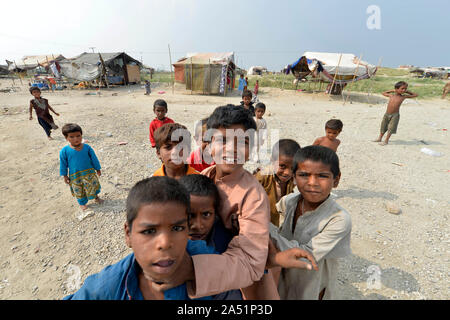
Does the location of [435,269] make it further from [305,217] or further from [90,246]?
[90,246]

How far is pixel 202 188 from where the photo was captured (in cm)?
121

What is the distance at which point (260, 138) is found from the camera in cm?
508

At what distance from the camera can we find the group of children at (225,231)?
86 centimetres

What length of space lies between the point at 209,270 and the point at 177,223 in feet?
0.76

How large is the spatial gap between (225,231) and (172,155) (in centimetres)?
94

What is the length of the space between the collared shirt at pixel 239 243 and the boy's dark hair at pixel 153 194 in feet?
0.89

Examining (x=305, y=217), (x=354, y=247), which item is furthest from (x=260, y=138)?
(x=305, y=217)

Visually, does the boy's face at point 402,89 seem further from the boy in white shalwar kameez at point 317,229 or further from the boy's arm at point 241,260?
the boy's arm at point 241,260

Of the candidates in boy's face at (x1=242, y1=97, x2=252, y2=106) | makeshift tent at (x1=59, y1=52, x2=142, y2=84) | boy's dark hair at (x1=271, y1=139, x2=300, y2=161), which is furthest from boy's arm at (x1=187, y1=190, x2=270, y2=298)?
makeshift tent at (x1=59, y1=52, x2=142, y2=84)

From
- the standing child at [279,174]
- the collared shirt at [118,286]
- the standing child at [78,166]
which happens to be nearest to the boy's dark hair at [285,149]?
the standing child at [279,174]

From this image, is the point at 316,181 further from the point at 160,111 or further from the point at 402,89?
the point at 402,89

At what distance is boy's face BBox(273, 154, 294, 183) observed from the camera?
200cm

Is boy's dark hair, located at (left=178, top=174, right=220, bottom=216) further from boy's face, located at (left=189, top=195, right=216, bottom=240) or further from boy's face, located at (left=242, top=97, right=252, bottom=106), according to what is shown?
boy's face, located at (left=242, top=97, right=252, bottom=106)

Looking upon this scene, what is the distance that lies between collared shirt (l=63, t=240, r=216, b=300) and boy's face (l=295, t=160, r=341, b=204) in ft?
3.09
